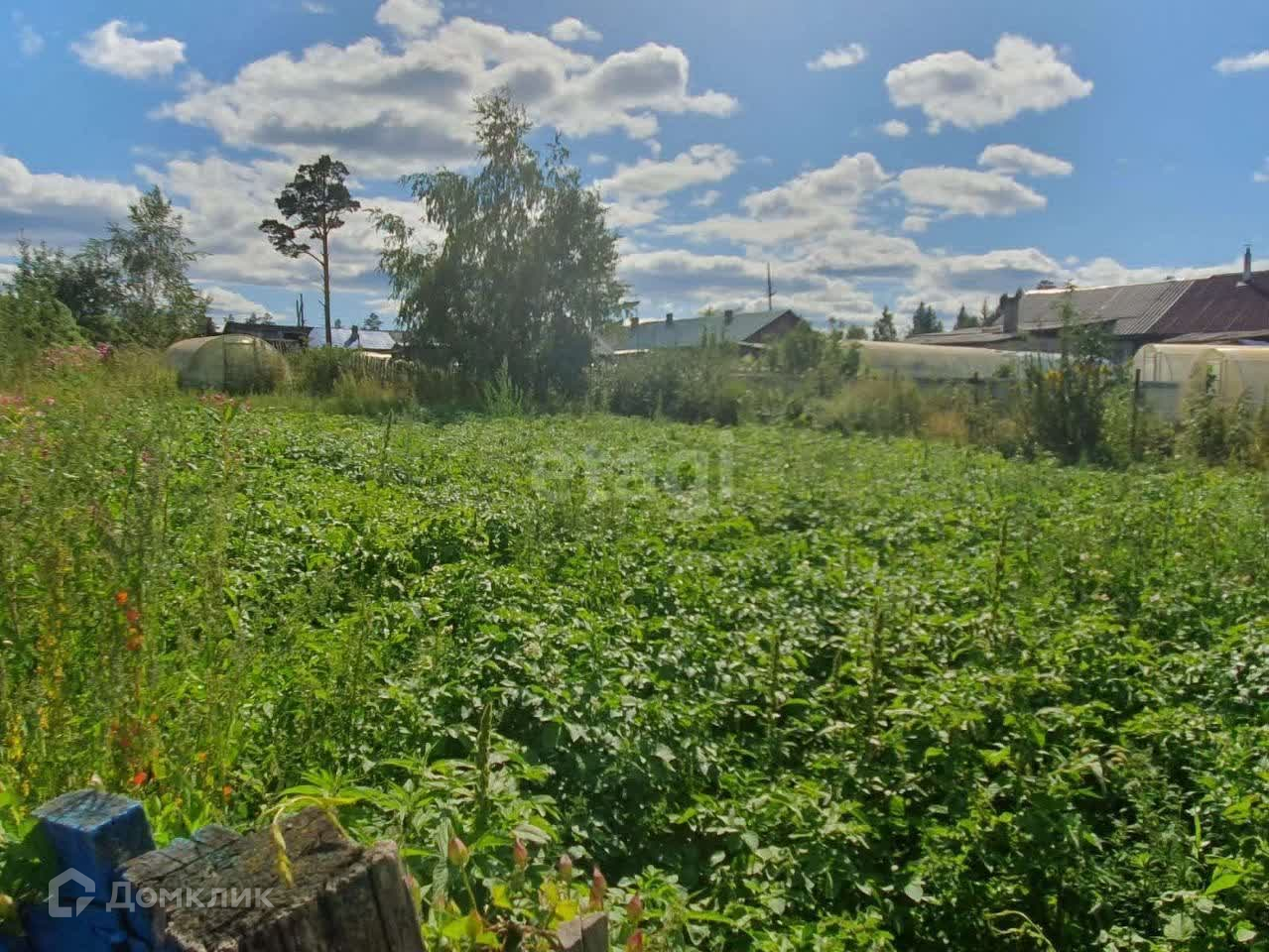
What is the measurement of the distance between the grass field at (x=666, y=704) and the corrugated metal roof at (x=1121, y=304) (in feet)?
118

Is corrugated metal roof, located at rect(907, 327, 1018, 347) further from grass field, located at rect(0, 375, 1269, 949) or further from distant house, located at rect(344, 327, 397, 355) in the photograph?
grass field, located at rect(0, 375, 1269, 949)

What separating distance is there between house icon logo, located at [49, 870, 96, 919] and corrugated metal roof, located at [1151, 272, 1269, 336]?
141 ft

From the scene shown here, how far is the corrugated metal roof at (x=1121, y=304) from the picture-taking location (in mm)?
38219

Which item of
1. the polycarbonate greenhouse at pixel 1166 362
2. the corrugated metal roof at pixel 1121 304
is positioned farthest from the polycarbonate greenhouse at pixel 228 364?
the corrugated metal roof at pixel 1121 304

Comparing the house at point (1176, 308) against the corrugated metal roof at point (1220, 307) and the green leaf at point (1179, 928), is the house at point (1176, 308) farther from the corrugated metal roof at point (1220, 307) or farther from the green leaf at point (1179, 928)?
the green leaf at point (1179, 928)

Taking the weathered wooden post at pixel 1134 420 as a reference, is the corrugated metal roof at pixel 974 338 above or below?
above

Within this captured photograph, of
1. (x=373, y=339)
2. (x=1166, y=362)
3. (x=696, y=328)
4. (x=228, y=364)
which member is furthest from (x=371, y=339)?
(x=1166, y=362)

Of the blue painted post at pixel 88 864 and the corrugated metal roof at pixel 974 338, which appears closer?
the blue painted post at pixel 88 864

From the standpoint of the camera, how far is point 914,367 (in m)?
26.4

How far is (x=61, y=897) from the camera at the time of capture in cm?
125

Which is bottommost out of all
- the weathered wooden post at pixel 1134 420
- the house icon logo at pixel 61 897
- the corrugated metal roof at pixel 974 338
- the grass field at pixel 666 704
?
the grass field at pixel 666 704

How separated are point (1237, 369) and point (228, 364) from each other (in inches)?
779

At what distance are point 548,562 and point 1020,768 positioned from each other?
108 inches

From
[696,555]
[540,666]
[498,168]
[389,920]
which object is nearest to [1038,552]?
[696,555]
